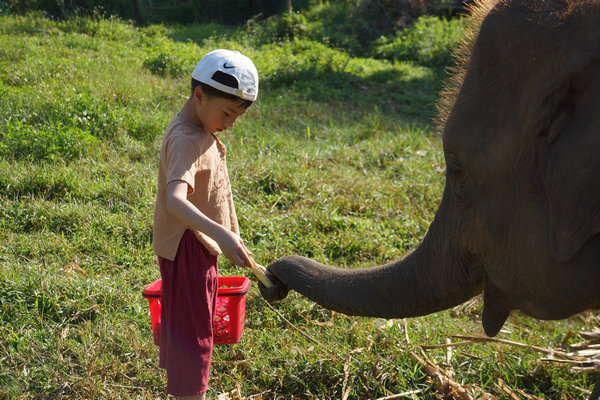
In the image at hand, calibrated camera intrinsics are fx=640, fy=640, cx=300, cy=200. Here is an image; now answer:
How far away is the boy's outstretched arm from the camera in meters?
2.13

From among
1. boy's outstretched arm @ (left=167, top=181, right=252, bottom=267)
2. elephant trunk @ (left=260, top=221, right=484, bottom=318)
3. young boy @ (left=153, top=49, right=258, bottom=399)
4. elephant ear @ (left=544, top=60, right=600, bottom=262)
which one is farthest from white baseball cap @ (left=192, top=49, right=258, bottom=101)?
elephant ear @ (left=544, top=60, right=600, bottom=262)

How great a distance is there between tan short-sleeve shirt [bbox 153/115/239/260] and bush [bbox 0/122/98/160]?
2.57m

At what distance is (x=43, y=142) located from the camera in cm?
478

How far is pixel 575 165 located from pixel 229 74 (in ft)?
4.07

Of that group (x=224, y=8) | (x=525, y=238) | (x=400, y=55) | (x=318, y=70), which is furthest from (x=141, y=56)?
(x=525, y=238)

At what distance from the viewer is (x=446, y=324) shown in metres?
3.38

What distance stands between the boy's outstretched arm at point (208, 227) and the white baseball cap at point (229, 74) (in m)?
0.42

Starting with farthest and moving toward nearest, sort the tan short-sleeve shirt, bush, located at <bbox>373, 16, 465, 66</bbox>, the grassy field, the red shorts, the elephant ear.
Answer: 1. bush, located at <bbox>373, 16, 465, 66</bbox>
2. the grassy field
3. the red shorts
4. the tan short-sleeve shirt
5. the elephant ear

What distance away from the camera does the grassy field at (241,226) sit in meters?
2.92

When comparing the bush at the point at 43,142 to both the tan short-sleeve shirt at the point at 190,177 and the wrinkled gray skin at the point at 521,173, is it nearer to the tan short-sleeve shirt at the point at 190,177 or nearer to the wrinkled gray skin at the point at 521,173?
the tan short-sleeve shirt at the point at 190,177

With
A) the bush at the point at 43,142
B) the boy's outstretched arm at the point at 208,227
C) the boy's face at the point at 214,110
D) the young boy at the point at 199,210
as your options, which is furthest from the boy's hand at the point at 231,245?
the bush at the point at 43,142

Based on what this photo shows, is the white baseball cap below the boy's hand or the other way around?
the other way around

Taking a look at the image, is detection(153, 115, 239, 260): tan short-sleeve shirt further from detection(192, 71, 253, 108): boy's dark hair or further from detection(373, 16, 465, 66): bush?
detection(373, 16, 465, 66): bush

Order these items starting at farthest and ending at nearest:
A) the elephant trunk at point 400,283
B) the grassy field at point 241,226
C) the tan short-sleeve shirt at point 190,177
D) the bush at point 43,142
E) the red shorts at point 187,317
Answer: the bush at point 43,142
the grassy field at point 241,226
the red shorts at point 187,317
the tan short-sleeve shirt at point 190,177
the elephant trunk at point 400,283
